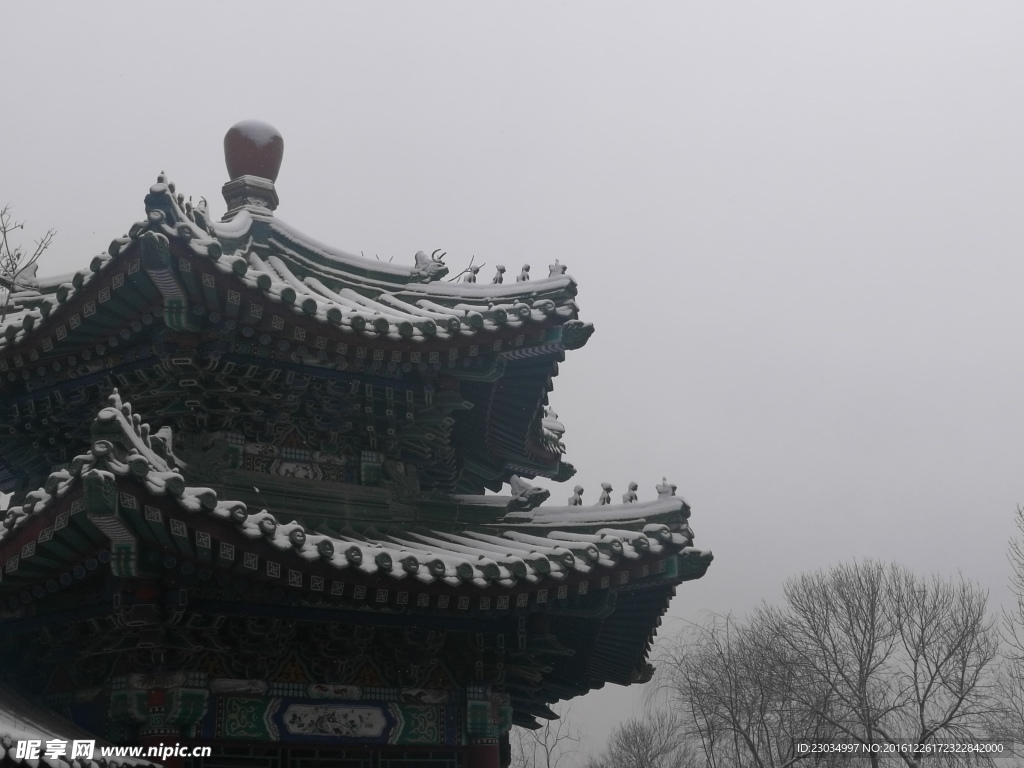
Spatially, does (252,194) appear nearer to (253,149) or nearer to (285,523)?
(253,149)

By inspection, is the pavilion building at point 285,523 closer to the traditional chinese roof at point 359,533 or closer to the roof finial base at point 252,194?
the traditional chinese roof at point 359,533

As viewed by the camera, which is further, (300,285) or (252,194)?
(252,194)

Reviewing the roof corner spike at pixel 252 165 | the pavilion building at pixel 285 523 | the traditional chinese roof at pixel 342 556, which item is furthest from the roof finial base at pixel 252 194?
the traditional chinese roof at pixel 342 556

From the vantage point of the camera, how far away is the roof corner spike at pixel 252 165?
11.2 metres

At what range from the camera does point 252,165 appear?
11281mm

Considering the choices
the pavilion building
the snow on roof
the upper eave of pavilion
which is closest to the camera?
the snow on roof

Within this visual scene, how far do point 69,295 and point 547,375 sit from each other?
4.23m

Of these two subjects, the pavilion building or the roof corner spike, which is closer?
the pavilion building

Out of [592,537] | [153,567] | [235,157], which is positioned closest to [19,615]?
[153,567]

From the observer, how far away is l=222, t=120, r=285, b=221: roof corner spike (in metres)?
11.2

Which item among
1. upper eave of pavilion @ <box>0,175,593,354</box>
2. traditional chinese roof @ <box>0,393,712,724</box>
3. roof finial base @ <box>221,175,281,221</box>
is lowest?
traditional chinese roof @ <box>0,393,712,724</box>

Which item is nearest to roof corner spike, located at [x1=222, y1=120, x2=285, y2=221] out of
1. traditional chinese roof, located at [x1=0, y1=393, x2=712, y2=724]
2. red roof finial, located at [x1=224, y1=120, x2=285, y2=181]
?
red roof finial, located at [x1=224, y1=120, x2=285, y2=181]

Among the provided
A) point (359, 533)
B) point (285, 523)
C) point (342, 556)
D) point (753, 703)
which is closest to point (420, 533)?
point (359, 533)

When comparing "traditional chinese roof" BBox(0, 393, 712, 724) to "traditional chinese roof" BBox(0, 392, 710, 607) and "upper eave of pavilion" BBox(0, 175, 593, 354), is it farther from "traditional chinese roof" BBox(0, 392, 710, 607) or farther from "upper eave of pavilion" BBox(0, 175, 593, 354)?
"upper eave of pavilion" BBox(0, 175, 593, 354)
